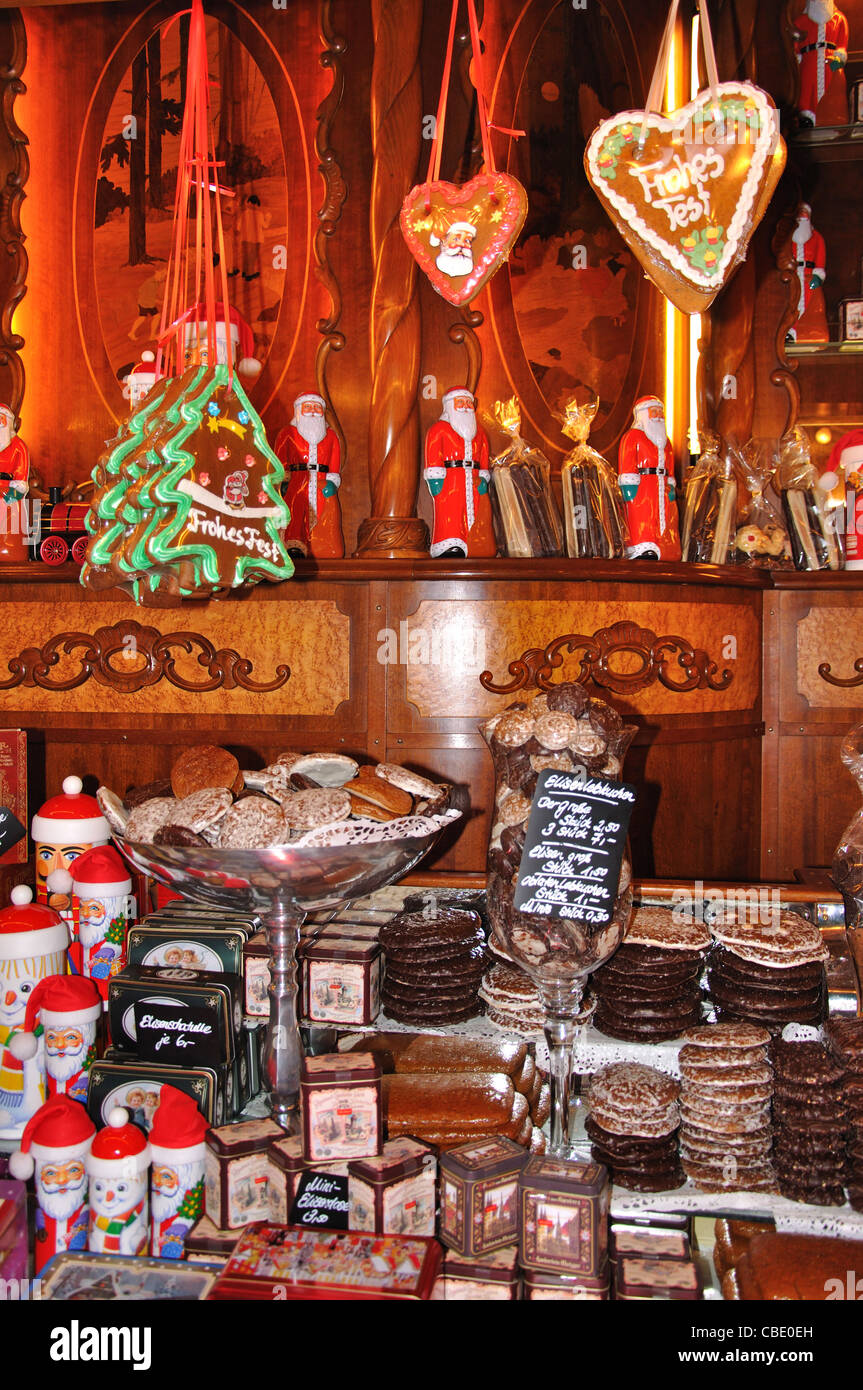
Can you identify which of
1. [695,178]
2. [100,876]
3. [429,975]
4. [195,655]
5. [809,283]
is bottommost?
[429,975]

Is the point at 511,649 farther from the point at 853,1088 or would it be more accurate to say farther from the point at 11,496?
the point at 853,1088

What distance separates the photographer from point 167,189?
3.63 m

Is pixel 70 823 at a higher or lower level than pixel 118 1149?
A: higher

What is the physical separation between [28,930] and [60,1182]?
0.37 m

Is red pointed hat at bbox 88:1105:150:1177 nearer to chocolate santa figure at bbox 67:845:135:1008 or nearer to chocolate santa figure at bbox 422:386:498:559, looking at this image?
chocolate santa figure at bbox 67:845:135:1008

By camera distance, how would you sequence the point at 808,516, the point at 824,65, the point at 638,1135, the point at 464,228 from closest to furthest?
the point at 638,1135 < the point at 464,228 < the point at 808,516 < the point at 824,65

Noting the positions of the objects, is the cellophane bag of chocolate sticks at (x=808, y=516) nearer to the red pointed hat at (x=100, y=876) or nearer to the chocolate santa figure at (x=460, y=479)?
the chocolate santa figure at (x=460, y=479)

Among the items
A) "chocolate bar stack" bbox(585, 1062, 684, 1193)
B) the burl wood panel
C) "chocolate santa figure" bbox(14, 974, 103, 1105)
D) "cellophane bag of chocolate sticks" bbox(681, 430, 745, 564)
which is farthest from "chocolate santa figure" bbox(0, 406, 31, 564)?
"chocolate bar stack" bbox(585, 1062, 684, 1193)

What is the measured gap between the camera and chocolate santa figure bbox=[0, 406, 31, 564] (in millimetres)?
3229

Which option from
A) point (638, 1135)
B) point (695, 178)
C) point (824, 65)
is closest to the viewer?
point (638, 1135)

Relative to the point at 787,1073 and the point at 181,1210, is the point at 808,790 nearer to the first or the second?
the point at 787,1073

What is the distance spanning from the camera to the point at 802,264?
3.67 metres

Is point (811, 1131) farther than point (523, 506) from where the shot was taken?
No

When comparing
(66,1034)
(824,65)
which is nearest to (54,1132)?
(66,1034)
